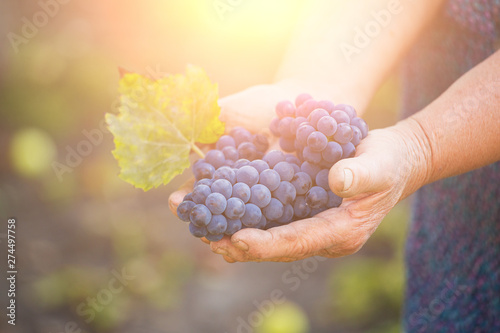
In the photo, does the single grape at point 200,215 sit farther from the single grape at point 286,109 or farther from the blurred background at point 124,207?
the blurred background at point 124,207

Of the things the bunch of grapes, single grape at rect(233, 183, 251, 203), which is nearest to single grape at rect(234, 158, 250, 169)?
the bunch of grapes

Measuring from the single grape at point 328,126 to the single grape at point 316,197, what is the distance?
0.14 metres

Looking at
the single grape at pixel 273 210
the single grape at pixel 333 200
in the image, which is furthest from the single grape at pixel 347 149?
the single grape at pixel 273 210

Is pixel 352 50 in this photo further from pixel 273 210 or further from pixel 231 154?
pixel 273 210

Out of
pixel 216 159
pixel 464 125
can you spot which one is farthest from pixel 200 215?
pixel 464 125

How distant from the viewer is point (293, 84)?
1589 millimetres

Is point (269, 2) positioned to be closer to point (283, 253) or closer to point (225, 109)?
point (225, 109)

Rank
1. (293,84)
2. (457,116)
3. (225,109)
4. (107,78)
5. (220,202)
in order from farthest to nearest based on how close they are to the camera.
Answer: (107,78) < (293,84) < (225,109) < (457,116) < (220,202)

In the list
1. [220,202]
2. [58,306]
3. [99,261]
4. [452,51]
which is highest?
[452,51]

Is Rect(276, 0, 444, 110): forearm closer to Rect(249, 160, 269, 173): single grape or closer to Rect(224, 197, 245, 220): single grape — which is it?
Rect(249, 160, 269, 173): single grape

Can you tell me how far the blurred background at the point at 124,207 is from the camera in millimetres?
2518

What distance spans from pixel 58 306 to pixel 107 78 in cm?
137

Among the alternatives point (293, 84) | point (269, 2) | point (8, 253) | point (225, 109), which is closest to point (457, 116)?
point (293, 84)

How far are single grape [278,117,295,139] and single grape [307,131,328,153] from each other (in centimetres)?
14
